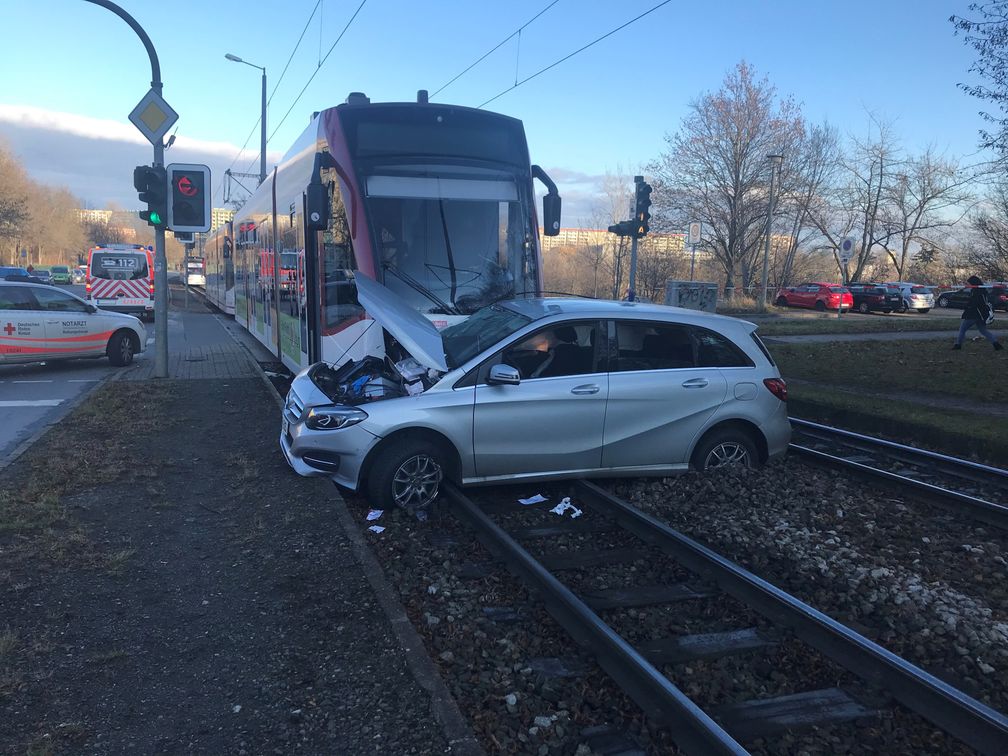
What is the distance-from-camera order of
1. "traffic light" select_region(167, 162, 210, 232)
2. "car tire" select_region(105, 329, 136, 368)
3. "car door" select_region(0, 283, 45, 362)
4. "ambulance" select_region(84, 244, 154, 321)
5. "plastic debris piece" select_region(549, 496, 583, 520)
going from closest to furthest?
1. "plastic debris piece" select_region(549, 496, 583, 520)
2. "traffic light" select_region(167, 162, 210, 232)
3. "car door" select_region(0, 283, 45, 362)
4. "car tire" select_region(105, 329, 136, 368)
5. "ambulance" select_region(84, 244, 154, 321)

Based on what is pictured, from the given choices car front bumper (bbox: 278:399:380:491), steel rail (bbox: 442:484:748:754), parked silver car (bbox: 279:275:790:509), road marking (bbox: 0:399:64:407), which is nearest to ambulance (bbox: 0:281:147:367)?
road marking (bbox: 0:399:64:407)

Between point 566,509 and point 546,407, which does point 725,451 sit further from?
point 546,407

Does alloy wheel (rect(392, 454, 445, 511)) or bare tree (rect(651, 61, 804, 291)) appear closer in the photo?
alloy wheel (rect(392, 454, 445, 511))

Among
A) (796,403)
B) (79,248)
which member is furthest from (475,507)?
(79,248)

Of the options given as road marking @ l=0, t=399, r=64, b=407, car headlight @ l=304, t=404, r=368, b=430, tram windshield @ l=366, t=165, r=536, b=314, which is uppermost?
tram windshield @ l=366, t=165, r=536, b=314

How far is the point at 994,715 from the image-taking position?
3443 millimetres

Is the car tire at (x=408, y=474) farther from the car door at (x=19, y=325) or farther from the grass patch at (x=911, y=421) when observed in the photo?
the car door at (x=19, y=325)

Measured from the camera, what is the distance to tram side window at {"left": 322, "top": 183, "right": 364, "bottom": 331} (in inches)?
359

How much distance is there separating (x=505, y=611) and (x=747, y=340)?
3.85 m

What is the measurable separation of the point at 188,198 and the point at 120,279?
17.1 m

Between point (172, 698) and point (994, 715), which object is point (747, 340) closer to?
point (994, 715)

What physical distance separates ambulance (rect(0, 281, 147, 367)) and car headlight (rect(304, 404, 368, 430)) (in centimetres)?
Result: 1029

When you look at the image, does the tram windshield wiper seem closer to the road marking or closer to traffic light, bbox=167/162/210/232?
traffic light, bbox=167/162/210/232

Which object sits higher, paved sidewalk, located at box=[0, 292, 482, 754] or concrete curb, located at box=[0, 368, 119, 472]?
concrete curb, located at box=[0, 368, 119, 472]
